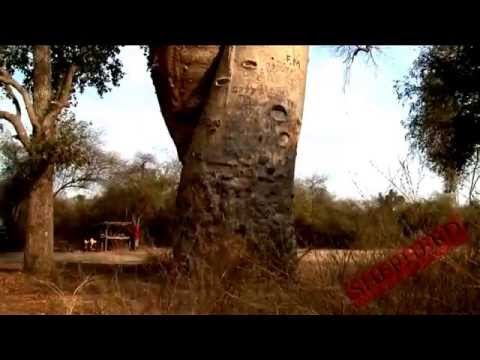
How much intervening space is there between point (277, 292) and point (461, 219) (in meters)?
0.89

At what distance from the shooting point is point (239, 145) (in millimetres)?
3691

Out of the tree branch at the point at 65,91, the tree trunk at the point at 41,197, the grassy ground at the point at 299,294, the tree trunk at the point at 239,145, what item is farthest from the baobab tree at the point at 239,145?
the tree branch at the point at 65,91

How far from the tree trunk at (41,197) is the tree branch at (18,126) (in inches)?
5.3

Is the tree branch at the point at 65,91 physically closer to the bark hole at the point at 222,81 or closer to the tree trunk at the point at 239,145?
the tree trunk at the point at 239,145

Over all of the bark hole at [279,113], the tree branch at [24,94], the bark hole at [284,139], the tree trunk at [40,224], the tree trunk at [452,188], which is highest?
the tree branch at [24,94]

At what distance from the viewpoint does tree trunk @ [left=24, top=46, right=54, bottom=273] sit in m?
7.14

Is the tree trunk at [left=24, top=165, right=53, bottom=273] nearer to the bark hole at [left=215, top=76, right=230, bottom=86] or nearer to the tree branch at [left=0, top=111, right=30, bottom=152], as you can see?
the tree branch at [left=0, top=111, right=30, bottom=152]

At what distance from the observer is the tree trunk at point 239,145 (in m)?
3.58

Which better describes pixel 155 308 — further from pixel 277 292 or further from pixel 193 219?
pixel 193 219

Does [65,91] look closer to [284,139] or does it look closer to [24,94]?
[24,94]
